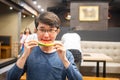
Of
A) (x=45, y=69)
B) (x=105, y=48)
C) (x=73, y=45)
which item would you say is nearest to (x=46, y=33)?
(x=45, y=69)

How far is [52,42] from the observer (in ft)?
4.25

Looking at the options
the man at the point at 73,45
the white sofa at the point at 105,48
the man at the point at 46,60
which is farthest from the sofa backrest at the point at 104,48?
the man at the point at 46,60

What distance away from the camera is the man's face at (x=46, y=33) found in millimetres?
1280

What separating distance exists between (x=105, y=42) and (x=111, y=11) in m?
10.7

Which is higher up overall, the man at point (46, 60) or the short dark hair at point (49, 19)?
the short dark hair at point (49, 19)

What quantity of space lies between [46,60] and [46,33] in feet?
0.56

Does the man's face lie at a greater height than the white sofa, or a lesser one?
greater

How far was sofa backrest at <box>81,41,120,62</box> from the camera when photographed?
238 inches

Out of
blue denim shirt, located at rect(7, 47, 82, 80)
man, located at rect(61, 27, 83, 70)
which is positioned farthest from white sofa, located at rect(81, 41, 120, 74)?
blue denim shirt, located at rect(7, 47, 82, 80)

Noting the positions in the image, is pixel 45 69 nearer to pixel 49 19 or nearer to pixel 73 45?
pixel 49 19

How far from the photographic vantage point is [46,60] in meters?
1.33

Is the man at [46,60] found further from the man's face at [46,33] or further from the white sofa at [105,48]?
the white sofa at [105,48]

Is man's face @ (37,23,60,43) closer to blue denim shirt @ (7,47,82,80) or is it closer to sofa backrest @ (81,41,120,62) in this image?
blue denim shirt @ (7,47,82,80)

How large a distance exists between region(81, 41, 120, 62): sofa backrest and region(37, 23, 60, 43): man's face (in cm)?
493
